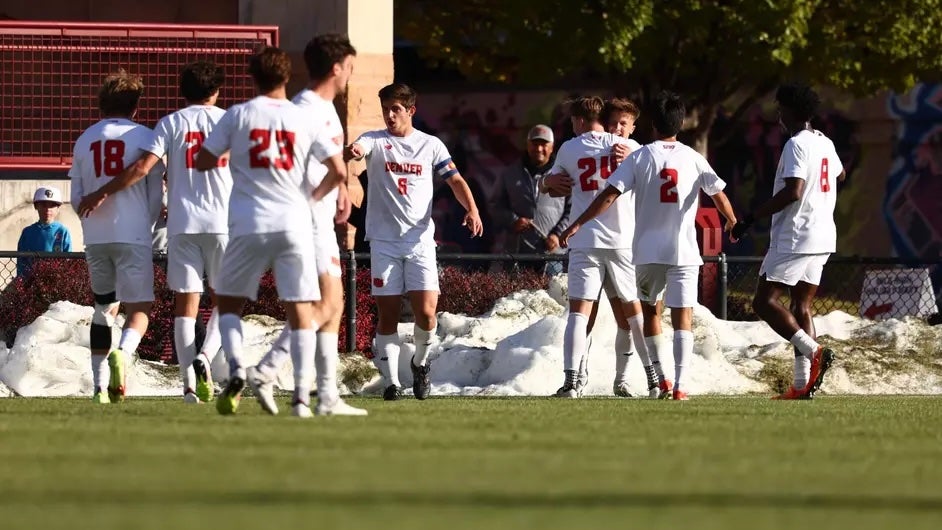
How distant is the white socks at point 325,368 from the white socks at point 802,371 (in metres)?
4.71

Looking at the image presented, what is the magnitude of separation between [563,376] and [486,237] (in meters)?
8.50

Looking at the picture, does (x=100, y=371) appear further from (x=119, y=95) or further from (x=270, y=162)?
(x=270, y=162)

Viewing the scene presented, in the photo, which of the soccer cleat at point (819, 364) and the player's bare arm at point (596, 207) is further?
the soccer cleat at point (819, 364)

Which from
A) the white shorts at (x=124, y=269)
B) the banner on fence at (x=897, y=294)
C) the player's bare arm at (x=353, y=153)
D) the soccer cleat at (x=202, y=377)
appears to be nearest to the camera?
the soccer cleat at (x=202, y=377)

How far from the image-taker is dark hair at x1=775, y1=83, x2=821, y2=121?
46.3 ft

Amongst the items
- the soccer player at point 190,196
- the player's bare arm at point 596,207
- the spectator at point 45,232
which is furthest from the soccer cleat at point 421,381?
the spectator at point 45,232

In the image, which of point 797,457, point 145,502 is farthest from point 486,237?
point 145,502

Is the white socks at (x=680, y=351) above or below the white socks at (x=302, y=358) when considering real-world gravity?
below

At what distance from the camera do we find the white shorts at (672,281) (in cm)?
1370

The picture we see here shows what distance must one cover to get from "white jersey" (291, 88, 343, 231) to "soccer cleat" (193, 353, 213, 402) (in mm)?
1240

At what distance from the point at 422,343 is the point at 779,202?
265cm

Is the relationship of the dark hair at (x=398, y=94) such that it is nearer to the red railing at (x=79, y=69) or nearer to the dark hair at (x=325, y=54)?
the dark hair at (x=325, y=54)

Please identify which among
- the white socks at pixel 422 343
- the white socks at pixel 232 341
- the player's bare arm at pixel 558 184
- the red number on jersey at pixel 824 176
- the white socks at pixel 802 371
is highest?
the red number on jersey at pixel 824 176

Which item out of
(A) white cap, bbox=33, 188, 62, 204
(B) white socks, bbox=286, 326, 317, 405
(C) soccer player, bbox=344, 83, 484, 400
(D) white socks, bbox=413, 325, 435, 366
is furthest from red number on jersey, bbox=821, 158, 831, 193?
(A) white cap, bbox=33, 188, 62, 204
